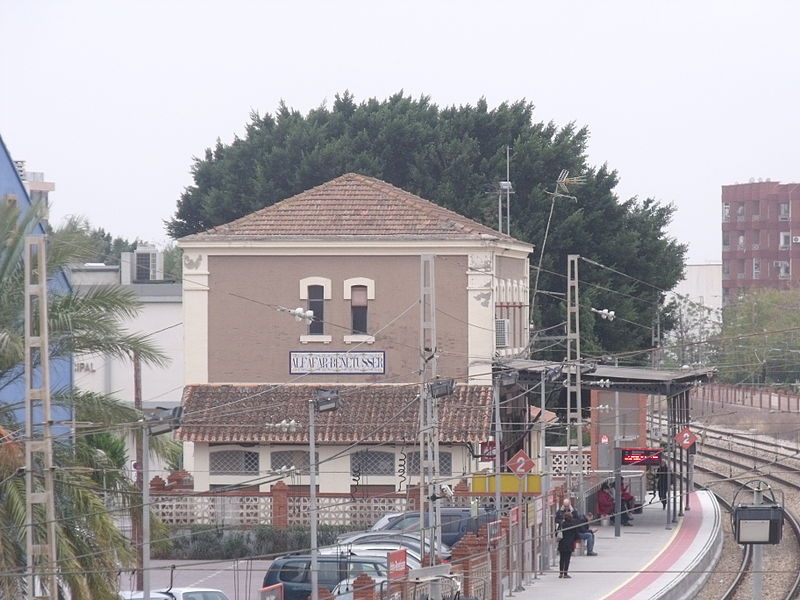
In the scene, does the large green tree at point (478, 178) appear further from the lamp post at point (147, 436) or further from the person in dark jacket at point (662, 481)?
the lamp post at point (147, 436)

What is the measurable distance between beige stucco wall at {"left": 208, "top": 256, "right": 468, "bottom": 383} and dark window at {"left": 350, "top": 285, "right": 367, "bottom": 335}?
0.66 feet

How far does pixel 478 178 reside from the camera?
211ft

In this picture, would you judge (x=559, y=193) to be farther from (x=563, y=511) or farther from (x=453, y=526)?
(x=563, y=511)

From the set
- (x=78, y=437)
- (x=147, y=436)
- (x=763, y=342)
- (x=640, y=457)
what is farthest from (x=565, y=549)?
(x=763, y=342)

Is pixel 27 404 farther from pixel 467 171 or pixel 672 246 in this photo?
pixel 672 246

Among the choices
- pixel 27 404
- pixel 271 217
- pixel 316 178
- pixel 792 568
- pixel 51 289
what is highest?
pixel 316 178

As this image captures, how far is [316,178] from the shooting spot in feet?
213

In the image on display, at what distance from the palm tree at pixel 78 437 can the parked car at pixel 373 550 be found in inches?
289

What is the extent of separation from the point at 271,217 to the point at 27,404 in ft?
87.4

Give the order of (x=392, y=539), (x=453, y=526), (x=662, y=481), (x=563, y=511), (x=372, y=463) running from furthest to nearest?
(x=662, y=481) → (x=372, y=463) → (x=453, y=526) → (x=563, y=511) → (x=392, y=539)

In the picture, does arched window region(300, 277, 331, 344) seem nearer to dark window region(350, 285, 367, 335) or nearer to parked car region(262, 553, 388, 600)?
dark window region(350, 285, 367, 335)

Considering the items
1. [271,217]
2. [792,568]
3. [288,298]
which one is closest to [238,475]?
[288,298]

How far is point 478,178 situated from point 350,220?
2223 cm

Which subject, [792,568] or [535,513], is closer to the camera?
[535,513]
